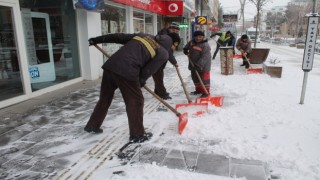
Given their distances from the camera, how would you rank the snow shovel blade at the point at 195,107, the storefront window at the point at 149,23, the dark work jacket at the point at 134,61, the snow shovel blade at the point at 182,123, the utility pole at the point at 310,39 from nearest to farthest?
the dark work jacket at the point at 134,61
the snow shovel blade at the point at 182,123
the snow shovel blade at the point at 195,107
the utility pole at the point at 310,39
the storefront window at the point at 149,23

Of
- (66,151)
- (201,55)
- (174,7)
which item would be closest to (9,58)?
(66,151)

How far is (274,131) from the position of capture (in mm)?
4180

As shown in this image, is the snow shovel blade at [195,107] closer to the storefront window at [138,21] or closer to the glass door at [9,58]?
the glass door at [9,58]

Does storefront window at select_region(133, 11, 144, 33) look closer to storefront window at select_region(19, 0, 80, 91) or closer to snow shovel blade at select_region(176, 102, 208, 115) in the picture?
storefront window at select_region(19, 0, 80, 91)

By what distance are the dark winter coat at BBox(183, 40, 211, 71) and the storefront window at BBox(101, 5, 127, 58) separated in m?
3.71

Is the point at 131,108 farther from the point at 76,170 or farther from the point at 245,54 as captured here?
the point at 245,54

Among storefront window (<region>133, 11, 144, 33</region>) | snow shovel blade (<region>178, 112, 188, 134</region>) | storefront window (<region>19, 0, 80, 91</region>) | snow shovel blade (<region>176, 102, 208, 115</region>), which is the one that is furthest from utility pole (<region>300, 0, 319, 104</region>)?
storefront window (<region>133, 11, 144, 33</region>)

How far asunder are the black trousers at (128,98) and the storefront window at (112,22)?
5256 millimetres

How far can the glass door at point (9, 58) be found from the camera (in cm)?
536

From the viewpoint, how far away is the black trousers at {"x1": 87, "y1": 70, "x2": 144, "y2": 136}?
11.9ft

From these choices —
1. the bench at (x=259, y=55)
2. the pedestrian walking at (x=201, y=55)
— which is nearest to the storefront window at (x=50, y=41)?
the pedestrian walking at (x=201, y=55)

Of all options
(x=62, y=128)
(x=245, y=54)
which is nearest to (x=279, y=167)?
(x=62, y=128)

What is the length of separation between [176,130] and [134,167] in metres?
1.24

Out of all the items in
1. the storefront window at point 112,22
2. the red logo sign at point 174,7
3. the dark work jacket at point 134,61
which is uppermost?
the red logo sign at point 174,7
